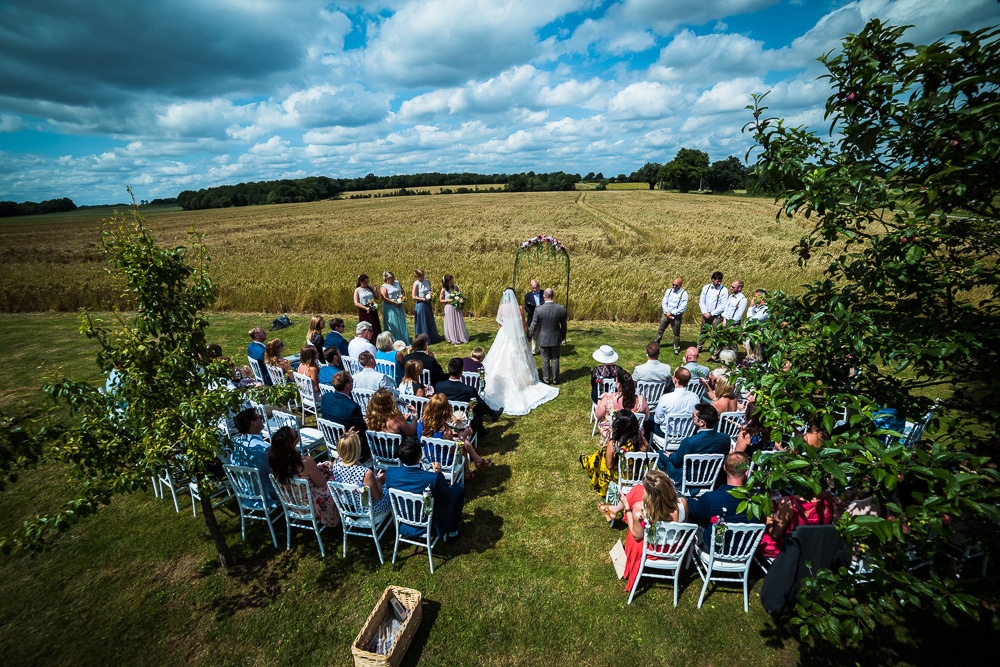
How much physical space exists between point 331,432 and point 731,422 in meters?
6.13

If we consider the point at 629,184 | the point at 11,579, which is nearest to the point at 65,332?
the point at 11,579

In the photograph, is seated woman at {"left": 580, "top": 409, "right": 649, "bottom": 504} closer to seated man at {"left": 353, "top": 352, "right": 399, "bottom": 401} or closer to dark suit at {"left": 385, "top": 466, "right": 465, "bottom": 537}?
dark suit at {"left": 385, "top": 466, "right": 465, "bottom": 537}

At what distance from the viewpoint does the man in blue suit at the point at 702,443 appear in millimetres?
5699

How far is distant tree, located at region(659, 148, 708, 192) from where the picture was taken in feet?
336

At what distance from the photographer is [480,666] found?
14.0 ft

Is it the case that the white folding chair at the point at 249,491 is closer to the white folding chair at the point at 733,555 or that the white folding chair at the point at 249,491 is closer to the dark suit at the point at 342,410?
the dark suit at the point at 342,410

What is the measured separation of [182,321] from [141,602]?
3.36 meters

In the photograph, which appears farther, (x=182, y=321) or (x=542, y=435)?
(x=542, y=435)

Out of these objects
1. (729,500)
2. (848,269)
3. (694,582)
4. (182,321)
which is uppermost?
(848,269)

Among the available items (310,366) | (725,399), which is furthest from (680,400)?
(310,366)

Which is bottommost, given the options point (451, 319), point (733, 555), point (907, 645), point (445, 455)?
point (907, 645)

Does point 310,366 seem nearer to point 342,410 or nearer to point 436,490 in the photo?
point 342,410

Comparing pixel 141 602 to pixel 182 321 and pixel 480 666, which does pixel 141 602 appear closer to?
pixel 182 321

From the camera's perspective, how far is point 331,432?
6.69 metres
